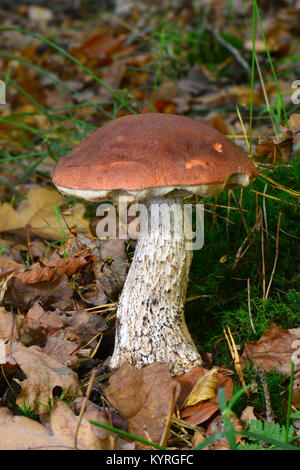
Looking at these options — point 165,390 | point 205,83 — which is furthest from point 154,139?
point 205,83

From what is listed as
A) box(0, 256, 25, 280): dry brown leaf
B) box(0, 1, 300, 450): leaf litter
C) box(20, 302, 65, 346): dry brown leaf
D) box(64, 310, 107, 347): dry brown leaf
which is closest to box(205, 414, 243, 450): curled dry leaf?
box(0, 1, 300, 450): leaf litter

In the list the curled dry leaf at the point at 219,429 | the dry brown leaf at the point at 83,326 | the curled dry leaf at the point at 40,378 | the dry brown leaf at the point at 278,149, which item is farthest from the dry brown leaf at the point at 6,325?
the dry brown leaf at the point at 278,149

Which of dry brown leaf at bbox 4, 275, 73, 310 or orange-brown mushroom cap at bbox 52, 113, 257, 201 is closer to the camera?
orange-brown mushroom cap at bbox 52, 113, 257, 201

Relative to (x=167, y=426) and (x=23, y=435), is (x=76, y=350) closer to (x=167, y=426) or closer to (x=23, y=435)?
(x=23, y=435)

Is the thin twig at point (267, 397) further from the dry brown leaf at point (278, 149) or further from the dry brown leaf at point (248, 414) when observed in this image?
the dry brown leaf at point (278, 149)

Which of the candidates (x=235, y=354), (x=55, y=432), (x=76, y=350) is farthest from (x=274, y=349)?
(x=55, y=432)

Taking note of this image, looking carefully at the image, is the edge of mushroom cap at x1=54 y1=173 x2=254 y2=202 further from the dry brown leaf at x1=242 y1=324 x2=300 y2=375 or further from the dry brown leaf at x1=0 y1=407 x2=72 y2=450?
the dry brown leaf at x1=0 y1=407 x2=72 y2=450
